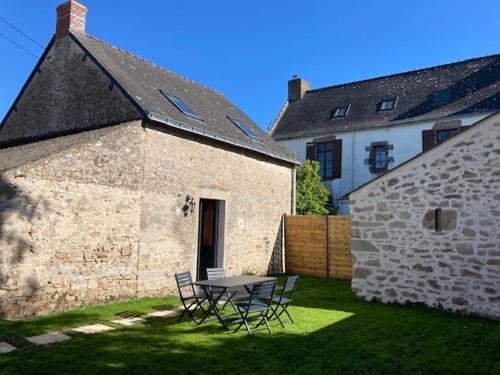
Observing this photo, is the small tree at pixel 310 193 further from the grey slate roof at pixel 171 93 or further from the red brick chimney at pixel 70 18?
the red brick chimney at pixel 70 18

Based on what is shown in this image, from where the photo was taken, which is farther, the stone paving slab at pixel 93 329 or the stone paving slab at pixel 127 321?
the stone paving slab at pixel 127 321

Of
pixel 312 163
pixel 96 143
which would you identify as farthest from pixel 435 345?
pixel 312 163

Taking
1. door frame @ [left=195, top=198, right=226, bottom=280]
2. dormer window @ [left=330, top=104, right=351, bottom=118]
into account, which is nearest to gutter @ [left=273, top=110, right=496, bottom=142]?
dormer window @ [left=330, top=104, right=351, bottom=118]

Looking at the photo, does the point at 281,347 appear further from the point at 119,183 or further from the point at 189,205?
the point at 189,205

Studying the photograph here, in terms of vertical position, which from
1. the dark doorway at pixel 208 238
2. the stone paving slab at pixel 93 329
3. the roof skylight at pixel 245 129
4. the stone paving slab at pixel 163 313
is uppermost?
the roof skylight at pixel 245 129

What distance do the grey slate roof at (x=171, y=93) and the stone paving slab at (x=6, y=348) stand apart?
4851 millimetres

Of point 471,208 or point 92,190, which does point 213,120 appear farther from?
point 471,208

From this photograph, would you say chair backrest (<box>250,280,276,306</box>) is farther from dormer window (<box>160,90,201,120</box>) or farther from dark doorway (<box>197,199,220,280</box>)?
dormer window (<box>160,90,201,120</box>)

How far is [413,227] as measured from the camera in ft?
27.4

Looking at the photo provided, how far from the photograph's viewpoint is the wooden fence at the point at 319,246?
1219 centimetres

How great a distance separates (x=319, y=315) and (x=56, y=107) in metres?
8.26

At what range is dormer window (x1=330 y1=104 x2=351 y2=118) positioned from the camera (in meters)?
21.9

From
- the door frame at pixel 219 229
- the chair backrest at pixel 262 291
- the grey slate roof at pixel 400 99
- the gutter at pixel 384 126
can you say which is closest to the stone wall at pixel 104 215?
the door frame at pixel 219 229

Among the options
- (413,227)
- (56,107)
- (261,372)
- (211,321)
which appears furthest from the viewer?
(56,107)
